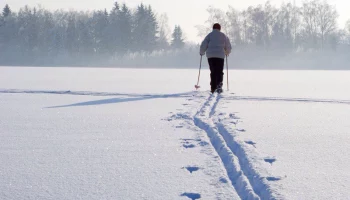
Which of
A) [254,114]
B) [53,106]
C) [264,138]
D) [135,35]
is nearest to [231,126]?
[264,138]

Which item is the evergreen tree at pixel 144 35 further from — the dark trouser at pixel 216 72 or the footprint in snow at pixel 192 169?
the footprint in snow at pixel 192 169

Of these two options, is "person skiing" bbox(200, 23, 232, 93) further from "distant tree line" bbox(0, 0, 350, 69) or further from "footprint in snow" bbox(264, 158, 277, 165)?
"distant tree line" bbox(0, 0, 350, 69)

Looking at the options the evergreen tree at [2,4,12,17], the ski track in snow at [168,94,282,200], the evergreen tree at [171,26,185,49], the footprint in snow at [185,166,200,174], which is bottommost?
the footprint in snow at [185,166,200,174]

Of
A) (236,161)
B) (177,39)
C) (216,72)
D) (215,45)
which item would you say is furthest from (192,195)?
(177,39)

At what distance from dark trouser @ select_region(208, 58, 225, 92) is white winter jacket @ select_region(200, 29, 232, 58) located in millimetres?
135

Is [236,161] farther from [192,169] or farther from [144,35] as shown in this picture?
[144,35]

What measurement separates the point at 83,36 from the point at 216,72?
52346 mm

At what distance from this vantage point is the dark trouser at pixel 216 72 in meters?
9.68

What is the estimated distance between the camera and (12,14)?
6631cm

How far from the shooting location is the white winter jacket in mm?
9695

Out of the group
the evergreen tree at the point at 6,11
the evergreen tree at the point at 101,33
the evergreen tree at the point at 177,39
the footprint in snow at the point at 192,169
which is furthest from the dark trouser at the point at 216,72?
the evergreen tree at the point at 6,11

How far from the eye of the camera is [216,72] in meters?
9.71

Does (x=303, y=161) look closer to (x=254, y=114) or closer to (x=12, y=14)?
(x=254, y=114)

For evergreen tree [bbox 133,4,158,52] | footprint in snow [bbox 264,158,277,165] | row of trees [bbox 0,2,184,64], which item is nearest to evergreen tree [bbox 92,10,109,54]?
row of trees [bbox 0,2,184,64]
